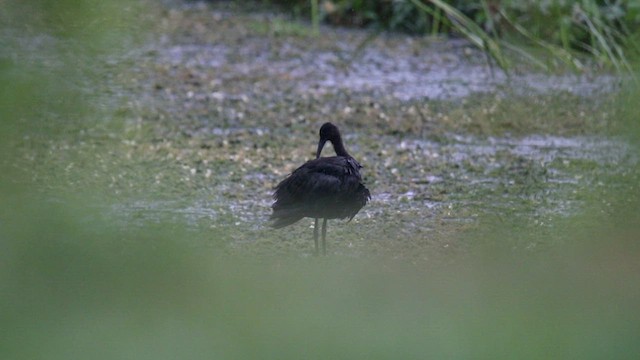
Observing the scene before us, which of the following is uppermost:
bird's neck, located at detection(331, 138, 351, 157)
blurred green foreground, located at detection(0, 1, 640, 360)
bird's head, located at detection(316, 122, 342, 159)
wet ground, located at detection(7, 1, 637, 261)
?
blurred green foreground, located at detection(0, 1, 640, 360)

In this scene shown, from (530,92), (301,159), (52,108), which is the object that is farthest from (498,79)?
(52,108)

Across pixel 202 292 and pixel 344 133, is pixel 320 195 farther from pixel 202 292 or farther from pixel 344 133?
pixel 344 133

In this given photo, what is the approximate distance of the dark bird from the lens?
4.68 m

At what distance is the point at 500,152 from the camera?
23.7ft

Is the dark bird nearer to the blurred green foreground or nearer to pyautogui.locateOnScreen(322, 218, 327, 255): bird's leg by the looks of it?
pyautogui.locateOnScreen(322, 218, 327, 255): bird's leg

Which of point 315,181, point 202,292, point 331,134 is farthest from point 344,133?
point 202,292

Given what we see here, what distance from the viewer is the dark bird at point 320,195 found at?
4.68 meters

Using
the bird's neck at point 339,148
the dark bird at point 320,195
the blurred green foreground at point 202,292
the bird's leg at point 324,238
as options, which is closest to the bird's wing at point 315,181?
the dark bird at point 320,195

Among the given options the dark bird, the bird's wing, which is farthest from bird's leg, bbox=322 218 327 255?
the bird's wing

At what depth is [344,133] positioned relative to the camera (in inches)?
303

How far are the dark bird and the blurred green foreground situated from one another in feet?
5.18

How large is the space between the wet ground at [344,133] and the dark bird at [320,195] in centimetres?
11

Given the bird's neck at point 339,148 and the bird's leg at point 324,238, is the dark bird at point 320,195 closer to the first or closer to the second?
the bird's leg at point 324,238

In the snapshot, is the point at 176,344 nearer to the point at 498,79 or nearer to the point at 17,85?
the point at 17,85
